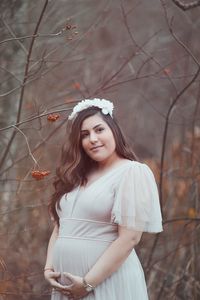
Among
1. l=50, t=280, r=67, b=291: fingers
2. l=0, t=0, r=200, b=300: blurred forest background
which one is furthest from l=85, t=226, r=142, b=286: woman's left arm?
l=0, t=0, r=200, b=300: blurred forest background

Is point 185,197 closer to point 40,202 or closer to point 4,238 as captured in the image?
point 40,202

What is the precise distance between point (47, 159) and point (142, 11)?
4553 mm

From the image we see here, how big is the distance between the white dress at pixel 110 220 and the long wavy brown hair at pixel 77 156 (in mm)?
103

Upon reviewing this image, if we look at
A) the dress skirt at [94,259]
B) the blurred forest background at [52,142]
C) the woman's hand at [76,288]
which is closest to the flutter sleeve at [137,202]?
the dress skirt at [94,259]

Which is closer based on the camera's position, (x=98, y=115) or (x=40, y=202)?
(x=98, y=115)

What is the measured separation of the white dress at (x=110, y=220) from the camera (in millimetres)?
3455

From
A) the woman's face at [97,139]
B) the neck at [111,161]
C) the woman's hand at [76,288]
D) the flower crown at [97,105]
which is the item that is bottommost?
the woman's hand at [76,288]

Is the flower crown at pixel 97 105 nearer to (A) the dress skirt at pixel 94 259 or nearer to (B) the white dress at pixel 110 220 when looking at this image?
(B) the white dress at pixel 110 220

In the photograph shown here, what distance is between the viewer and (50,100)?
20.2ft

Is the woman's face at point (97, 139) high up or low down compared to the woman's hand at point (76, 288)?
up

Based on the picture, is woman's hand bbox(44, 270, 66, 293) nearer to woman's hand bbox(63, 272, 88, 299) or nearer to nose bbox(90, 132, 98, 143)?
woman's hand bbox(63, 272, 88, 299)

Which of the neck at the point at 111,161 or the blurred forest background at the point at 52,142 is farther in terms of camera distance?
the blurred forest background at the point at 52,142

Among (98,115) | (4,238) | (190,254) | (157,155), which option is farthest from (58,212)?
(157,155)

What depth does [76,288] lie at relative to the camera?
346cm
